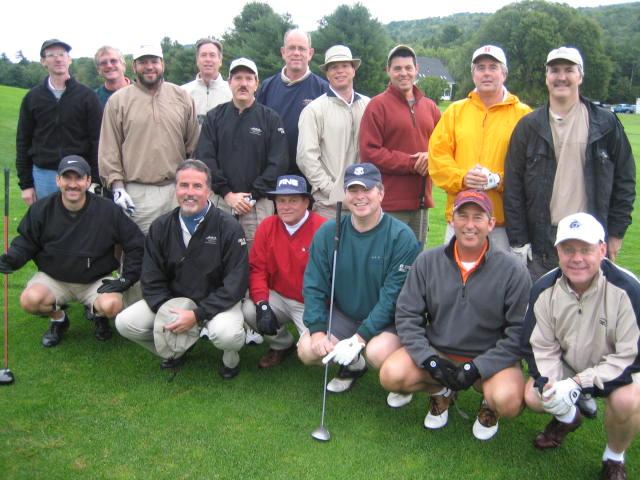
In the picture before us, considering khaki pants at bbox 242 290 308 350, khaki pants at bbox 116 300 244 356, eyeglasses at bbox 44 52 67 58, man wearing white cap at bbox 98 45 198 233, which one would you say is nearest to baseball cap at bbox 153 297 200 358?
khaki pants at bbox 116 300 244 356

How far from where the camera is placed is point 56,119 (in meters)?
6.82

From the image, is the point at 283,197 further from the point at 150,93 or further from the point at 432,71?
the point at 432,71

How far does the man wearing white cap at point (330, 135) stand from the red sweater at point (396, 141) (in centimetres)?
29

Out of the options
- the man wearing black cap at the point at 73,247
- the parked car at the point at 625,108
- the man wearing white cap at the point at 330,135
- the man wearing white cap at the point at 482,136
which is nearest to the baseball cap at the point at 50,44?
the man wearing black cap at the point at 73,247

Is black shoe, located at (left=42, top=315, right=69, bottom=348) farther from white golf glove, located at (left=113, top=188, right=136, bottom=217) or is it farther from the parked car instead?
the parked car

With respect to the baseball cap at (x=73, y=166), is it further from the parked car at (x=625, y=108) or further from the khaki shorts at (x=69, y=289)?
the parked car at (x=625, y=108)

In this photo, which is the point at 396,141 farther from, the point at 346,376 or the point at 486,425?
the point at 486,425

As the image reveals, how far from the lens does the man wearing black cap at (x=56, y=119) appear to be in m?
6.83

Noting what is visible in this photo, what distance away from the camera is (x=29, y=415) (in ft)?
15.6

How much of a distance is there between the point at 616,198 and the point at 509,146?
3.12ft

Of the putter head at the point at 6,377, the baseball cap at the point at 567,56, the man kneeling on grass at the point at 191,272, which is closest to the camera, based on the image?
the baseball cap at the point at 567,56

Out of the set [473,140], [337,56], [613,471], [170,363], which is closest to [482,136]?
[473,140]

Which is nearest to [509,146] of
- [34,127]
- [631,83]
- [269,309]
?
[269,309]

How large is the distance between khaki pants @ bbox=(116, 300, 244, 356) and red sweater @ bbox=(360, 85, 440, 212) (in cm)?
197
